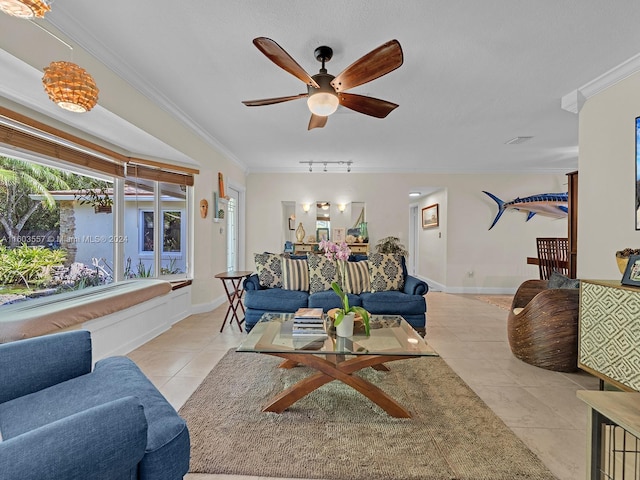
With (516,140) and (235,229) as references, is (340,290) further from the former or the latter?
(235,229)

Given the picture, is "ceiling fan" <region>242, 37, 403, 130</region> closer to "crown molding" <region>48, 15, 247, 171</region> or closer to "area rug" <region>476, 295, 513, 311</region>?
"crown molding" <region>48, 15, 247, 171</region>

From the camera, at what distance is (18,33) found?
5.93ft

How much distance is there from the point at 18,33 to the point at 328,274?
311 cm

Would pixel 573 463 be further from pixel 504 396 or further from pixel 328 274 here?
pixel 328 274

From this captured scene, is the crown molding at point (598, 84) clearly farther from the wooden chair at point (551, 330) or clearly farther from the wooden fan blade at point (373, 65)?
the wooden fan blade at point (373, 65)

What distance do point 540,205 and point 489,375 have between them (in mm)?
4841

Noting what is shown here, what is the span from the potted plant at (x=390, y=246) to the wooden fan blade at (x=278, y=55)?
14.4ft

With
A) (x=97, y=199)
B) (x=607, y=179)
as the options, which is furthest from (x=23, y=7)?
(x=607, y=179)

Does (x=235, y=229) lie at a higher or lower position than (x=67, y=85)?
lower

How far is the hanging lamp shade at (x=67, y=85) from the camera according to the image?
5.34 feet

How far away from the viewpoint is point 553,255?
15.5 ft

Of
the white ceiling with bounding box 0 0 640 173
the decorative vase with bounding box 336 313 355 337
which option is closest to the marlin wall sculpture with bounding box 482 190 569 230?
the white ceiling with bounding box 0 0 640 173

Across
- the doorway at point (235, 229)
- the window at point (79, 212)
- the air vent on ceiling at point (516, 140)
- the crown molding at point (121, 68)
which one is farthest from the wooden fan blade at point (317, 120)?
the doorway at point (235, 229)

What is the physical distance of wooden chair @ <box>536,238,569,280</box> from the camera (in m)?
4.59
